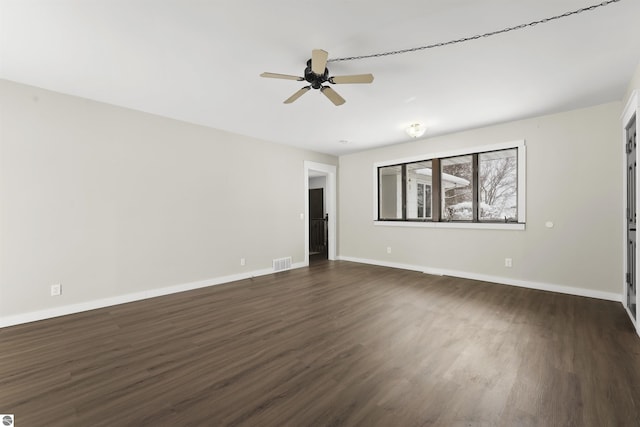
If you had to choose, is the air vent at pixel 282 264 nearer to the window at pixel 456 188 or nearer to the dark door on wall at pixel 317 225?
the window at pixel 456 188

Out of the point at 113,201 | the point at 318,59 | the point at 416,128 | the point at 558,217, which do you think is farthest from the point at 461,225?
the point at 113,201

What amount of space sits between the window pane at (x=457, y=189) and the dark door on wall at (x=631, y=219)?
189 centimetres

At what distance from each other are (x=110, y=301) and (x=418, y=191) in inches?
217

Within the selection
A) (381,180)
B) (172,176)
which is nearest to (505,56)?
(381,180)

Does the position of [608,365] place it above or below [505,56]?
below

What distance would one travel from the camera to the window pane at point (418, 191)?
562 cm

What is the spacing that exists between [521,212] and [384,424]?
4083 millimetres

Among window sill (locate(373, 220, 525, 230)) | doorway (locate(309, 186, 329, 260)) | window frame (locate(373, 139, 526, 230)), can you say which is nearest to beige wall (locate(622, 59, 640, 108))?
window frame (locate(373, 139, 526, 230))

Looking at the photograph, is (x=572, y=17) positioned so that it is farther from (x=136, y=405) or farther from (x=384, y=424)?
(x=136, y=405)

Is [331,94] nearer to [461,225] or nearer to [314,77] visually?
[314,77]

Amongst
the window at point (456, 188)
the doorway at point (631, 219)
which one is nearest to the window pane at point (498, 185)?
the window at point (456, 188)

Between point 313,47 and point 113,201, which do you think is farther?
point 113,201

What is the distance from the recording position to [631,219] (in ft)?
10.5

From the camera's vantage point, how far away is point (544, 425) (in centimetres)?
154
